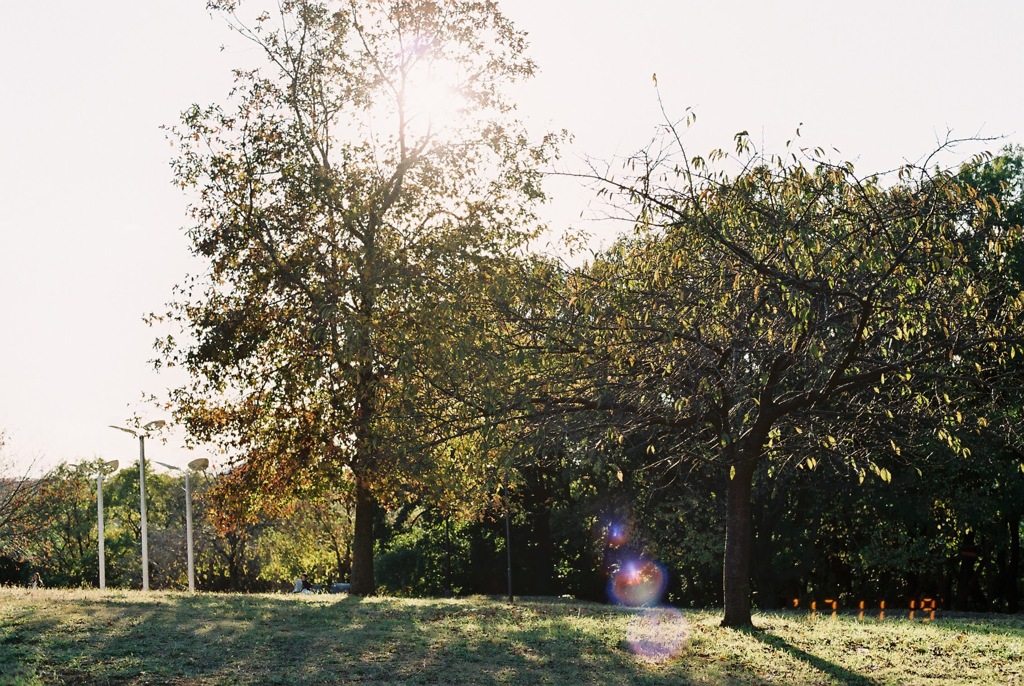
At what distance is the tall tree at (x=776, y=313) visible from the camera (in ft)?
36.1

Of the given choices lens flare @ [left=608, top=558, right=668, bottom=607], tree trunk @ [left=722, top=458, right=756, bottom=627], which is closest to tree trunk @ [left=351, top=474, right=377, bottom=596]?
lens flare @ [left=608, top=558, right=668, bottom=607]

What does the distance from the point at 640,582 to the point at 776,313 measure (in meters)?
18.2

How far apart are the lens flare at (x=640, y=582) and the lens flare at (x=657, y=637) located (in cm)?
1186

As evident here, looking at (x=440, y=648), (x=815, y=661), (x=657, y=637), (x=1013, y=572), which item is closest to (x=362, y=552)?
(x=657, y=637)

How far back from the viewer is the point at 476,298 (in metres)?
15.8

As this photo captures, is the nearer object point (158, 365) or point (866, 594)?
point (158, 365)

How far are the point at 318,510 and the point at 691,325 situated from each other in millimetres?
24235

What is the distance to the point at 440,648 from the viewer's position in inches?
496

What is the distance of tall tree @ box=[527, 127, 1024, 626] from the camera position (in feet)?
36.1

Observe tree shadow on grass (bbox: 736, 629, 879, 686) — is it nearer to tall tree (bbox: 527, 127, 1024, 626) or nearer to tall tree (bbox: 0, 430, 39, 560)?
tall tree (bbox: 527, 127, 1024, 626)

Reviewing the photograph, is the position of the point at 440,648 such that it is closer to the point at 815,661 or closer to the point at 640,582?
the point at 815,661

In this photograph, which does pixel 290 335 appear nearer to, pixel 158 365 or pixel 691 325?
pixel 158 365

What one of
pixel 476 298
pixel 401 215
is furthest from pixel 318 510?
pixel 476 298

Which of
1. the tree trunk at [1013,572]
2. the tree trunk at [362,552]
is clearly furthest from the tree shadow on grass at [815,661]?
the tree trunk at [1013,572]
